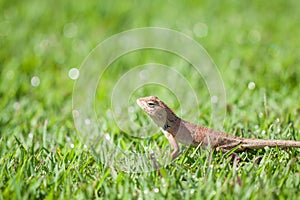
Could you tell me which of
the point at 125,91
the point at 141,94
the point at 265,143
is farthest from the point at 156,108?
the point at 125,91

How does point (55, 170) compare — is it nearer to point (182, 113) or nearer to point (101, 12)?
point (182, 113)

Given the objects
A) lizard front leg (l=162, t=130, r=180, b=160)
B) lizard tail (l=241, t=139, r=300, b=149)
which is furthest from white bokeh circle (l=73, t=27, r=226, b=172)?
lizard tail (l=241, t=139, r=300, b=149)

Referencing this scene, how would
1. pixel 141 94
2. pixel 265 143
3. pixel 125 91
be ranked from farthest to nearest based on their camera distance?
1. pixel 125 91
2. pixel 141 94
3. pixel 265 143

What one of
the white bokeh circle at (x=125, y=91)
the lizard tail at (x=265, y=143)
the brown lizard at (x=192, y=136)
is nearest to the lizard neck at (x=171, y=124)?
the brown lizard at (x=192, y=136)

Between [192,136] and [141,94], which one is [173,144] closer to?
[192,136]

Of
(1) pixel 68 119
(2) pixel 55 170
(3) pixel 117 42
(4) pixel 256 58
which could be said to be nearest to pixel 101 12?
(3) pixel 117 42

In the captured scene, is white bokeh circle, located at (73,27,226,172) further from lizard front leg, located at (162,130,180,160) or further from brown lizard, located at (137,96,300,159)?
brown lizard, located at (137,96,300,159)
